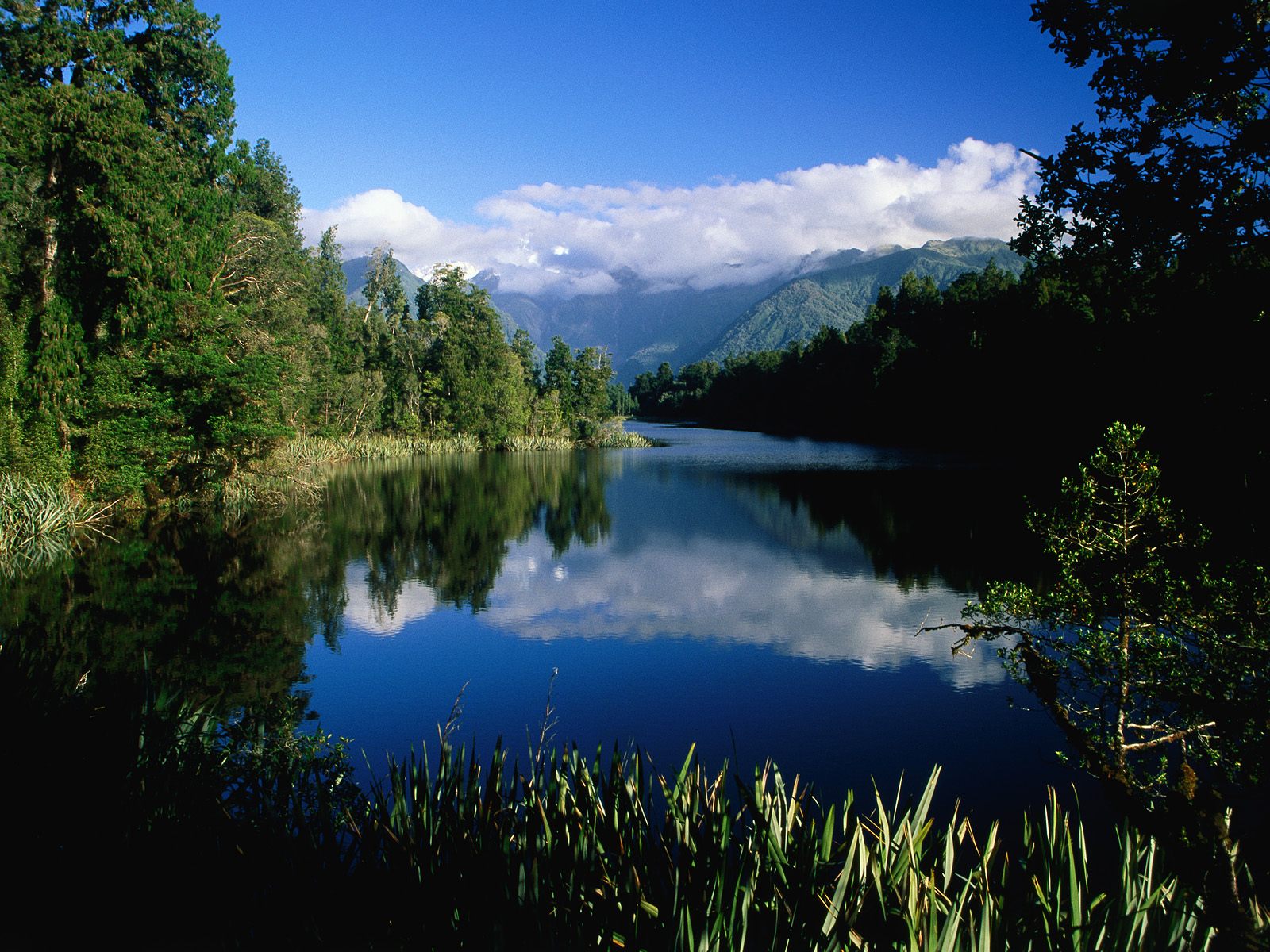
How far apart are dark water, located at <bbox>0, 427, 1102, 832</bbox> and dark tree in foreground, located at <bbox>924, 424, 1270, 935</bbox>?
3.49 ft

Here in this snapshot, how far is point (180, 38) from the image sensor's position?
2191 cm

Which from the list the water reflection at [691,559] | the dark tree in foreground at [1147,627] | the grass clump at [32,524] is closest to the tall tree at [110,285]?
the grass clump at [32,524]

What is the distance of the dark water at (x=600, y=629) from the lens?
25.0 ft

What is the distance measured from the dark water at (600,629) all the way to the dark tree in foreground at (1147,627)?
3.49 ft

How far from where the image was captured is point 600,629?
1162cm

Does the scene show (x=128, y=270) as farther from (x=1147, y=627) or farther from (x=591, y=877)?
(x=1147, y=627)

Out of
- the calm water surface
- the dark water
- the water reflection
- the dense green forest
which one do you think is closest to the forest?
the dark water

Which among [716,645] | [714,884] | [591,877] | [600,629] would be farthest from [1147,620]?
[600,629]

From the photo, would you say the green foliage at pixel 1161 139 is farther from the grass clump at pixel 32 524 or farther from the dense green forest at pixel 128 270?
the dense green forest at pixel 128 270

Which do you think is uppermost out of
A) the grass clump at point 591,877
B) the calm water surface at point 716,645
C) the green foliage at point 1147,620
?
the green foliage at point 1147,620

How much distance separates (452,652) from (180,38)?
811 inches

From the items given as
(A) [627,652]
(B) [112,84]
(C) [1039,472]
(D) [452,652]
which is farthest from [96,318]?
(C) [1039,472]

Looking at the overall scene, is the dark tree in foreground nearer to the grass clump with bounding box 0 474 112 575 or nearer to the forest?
the forest

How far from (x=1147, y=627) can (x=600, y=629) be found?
300 inches
